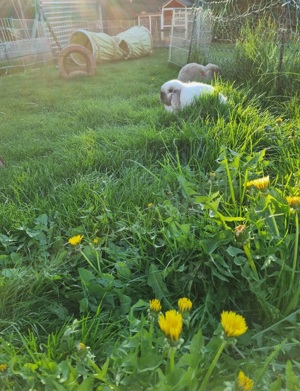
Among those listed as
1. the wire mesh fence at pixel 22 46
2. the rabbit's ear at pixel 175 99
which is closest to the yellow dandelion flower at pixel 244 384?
the rabbit's ear at pixel 175 99

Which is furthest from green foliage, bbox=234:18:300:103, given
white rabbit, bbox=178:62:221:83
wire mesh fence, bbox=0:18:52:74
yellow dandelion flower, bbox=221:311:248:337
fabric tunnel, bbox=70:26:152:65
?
wire mesh fence, bbox=0:18:52:74

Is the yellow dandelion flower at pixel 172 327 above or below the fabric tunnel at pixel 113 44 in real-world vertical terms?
above

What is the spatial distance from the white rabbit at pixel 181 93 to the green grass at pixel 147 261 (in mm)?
529

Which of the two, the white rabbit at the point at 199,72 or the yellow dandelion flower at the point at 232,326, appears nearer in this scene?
the yellow dandelion flower at the point at 232,326

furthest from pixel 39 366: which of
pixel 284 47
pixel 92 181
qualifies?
pixel 284 47

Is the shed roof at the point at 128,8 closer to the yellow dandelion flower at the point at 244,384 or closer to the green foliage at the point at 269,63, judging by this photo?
the green foliage at the point at 269,63

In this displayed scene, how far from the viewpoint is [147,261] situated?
1.33 m

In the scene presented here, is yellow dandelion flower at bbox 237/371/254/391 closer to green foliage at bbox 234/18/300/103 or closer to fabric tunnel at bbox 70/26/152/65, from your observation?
green foliage at bbox 234/18/300/103

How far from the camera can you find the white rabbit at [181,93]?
296 cm

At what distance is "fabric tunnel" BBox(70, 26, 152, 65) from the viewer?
24.5ft

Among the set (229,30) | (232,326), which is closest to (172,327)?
(232,326)

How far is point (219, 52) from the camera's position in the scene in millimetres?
4879

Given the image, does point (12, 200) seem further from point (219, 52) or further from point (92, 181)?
point (219, 52)

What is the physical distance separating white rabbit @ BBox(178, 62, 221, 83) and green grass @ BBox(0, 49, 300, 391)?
6.86ft
